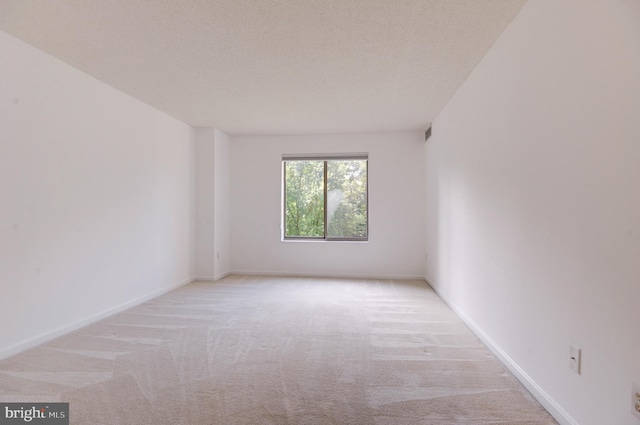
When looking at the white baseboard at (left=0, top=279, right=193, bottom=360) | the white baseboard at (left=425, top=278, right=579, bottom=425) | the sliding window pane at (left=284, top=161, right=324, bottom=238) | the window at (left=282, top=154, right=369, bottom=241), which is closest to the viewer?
the white baseboard at (left=425, top=278, right=579, bottom=425)

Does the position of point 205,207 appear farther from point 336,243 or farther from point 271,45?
point 271,45

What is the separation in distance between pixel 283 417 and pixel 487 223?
6.64ft

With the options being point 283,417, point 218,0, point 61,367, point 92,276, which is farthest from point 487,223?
point 92,276

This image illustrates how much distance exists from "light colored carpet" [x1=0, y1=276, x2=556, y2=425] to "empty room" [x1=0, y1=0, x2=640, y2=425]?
0.02 m

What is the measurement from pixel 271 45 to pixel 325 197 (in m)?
3.23

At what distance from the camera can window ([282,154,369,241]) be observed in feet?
17.7

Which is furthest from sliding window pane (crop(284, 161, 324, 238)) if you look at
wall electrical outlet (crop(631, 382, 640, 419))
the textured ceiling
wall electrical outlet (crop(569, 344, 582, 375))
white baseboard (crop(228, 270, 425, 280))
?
wall electrical outlet (crop(631, 382, 640, 419))

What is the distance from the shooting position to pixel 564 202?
1.59m

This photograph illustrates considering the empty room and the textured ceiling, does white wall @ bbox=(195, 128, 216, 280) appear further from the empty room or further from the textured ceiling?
the textured ceiling

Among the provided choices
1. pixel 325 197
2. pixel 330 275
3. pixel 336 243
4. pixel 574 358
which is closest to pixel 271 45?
pixel 574 358

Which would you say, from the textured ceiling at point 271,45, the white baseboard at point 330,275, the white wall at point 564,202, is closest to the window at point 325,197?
the white baseboard at point 330,275

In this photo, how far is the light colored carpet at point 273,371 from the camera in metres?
1.70

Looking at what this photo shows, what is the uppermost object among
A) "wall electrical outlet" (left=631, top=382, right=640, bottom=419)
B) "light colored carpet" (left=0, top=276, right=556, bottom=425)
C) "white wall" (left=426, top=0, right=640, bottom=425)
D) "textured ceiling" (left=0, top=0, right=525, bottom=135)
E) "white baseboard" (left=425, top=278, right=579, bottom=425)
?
"textured ceiling" (left=0, top=0, right=525, bottom=135)

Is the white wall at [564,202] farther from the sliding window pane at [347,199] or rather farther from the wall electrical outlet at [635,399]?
the sliding window pane at [347,199]
